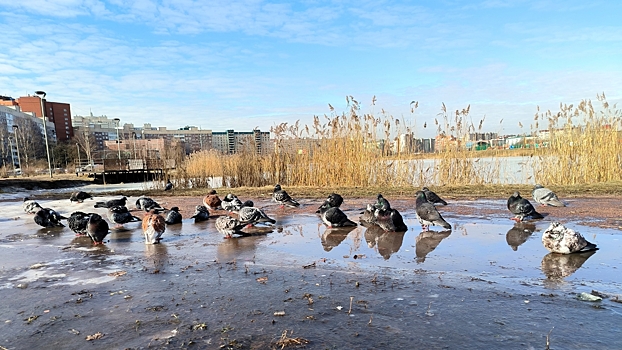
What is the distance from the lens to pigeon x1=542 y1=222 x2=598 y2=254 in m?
4.82

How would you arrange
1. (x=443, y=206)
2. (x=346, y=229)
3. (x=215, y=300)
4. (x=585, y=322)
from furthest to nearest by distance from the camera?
(x=443, y=206)
(x=346, y=229)
(x=215, y=300)
(x=585, y=322)

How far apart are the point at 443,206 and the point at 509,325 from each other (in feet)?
21.7

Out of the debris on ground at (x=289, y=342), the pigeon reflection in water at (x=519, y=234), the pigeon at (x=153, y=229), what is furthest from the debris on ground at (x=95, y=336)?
the pigeon reflection in water at (x=519, y=234)

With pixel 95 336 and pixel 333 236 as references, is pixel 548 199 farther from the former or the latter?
pixel 95 336

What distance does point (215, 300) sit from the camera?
3.66 meters

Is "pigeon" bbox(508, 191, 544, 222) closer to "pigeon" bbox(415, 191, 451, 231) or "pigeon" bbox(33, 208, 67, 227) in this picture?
"pigeon" bbox(415, 191, 451, 231)

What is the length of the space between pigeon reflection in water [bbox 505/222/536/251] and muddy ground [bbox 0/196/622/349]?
31 millimetres

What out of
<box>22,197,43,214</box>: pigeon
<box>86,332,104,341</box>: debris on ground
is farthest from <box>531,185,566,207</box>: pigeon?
<box>22,197,43,214</box>: pigeon

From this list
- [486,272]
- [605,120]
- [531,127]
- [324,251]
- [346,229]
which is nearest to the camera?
[486,272]

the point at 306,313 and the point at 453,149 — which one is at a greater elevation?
the point at 453,149

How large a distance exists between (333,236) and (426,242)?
1.61 metres

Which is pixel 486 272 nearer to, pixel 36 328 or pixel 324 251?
pixel 324 251

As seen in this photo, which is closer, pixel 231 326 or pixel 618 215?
pixel 231 326

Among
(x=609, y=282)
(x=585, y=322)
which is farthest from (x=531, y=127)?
(x=585, y=322)
